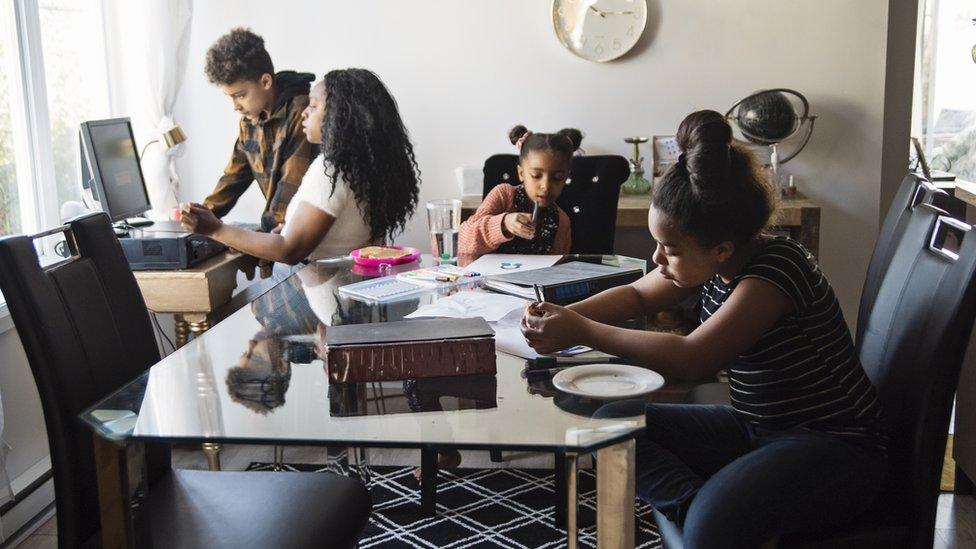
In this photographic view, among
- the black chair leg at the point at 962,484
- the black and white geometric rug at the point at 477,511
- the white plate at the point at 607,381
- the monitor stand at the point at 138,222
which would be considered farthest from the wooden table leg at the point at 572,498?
the monitor stand at the point at 138,222

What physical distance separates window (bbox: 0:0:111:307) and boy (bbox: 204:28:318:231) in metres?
0.53

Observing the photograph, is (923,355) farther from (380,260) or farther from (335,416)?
(380,260)

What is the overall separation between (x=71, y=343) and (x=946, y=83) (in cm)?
432

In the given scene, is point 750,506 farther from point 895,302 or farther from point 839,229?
point 839,229

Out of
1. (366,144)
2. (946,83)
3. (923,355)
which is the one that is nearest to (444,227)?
(366,144)

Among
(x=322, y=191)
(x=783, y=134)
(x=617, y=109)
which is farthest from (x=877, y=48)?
(x=322, y=191)

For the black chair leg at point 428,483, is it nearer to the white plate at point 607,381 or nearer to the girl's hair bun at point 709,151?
the white plate at point 607,381

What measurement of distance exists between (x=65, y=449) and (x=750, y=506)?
1.05 meters

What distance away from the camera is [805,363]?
1585mm

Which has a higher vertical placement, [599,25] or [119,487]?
[599,25]

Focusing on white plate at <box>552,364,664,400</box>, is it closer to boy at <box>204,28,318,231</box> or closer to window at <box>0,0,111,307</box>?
boy at <box>204,28,318,231</box>

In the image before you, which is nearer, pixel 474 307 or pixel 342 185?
pixel 474 307

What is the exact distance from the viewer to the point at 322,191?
8.73 feet

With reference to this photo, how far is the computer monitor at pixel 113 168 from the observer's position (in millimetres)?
2762
